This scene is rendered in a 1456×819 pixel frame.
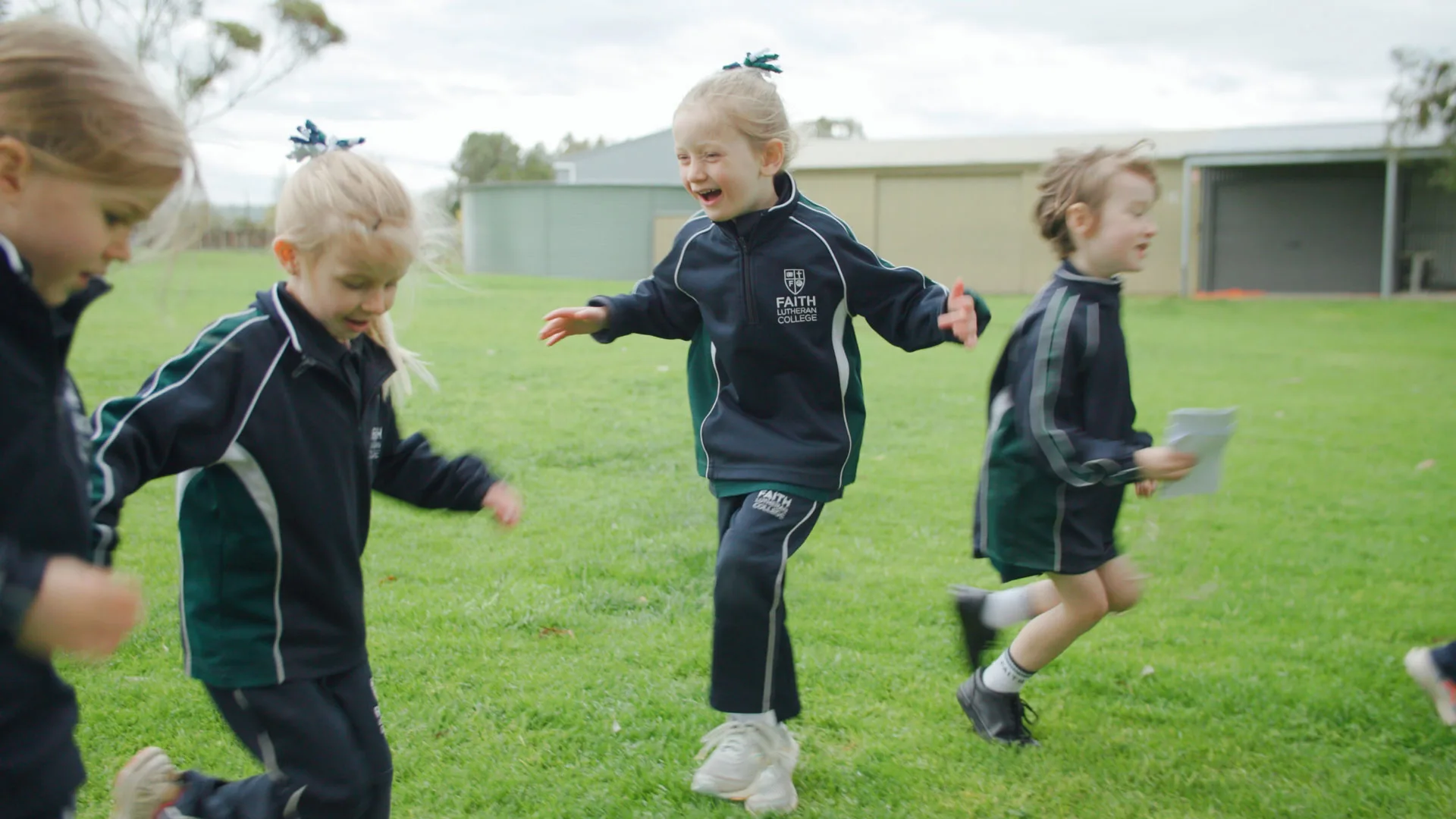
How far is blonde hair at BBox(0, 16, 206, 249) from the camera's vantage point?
5.44 feet

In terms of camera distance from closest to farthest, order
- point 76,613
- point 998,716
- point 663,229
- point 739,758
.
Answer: point 76,613 → point 739,758 → point 998,716 → point 663,229

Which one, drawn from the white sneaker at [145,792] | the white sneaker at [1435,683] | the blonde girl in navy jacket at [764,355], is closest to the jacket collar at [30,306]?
the white sneaker at [145,792]

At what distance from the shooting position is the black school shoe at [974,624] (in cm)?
378

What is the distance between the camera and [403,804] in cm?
300

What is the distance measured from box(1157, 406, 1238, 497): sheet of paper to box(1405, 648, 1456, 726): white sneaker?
2.32ft

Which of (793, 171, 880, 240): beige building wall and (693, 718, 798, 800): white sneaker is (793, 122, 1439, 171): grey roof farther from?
(693, 718, 798, 800): white sneaker

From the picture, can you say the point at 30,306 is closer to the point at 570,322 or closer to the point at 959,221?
the point at 570,322

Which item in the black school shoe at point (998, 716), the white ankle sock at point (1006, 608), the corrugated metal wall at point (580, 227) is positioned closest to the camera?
the black school shoe at point (998, 716)

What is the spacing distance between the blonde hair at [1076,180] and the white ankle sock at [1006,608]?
1.02 metres

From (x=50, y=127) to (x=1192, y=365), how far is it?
43.8ft

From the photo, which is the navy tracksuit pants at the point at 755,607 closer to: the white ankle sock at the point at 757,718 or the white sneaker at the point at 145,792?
the white ankle sock at the point at 757,718

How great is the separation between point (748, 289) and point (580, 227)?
118 ft

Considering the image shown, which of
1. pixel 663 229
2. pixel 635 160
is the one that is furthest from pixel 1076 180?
pixel 635 160

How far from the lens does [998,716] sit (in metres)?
3.46
